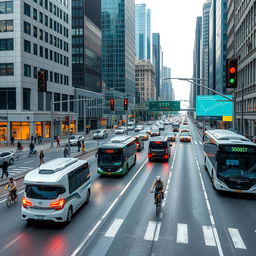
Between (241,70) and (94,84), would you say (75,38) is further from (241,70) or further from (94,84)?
(241,70)

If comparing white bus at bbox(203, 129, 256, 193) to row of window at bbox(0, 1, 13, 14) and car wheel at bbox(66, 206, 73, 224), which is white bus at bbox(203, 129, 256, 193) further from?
row of window at bbox(0, 1, 13, 14)

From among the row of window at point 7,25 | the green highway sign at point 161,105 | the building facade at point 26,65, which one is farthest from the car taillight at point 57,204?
the green highway sign at point 161,105

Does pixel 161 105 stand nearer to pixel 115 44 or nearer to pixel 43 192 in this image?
pixel 43 192

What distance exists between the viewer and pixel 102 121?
355 ft

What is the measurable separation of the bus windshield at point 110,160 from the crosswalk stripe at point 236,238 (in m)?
12.1

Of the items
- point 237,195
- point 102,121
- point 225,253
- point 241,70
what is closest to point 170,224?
point 225,253

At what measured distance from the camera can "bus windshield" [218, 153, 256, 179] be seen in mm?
17594

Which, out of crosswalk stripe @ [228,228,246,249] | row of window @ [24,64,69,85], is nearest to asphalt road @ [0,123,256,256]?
crosswalk stripe @ [228,228,246,249]

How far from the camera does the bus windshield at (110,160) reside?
→ 77.1ft

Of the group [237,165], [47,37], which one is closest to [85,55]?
[47,37]

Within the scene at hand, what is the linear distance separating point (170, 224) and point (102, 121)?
314ft

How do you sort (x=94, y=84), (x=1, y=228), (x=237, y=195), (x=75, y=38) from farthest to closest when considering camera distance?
1. (x=94, y=84)
2. (x=75, y=38)
3. (x=237, y=195)
4. (x=1, y=228)

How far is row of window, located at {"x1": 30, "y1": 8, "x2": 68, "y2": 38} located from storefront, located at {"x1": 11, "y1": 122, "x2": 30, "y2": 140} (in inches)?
851

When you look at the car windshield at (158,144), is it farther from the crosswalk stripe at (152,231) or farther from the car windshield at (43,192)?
the car windshield at (43,192)
